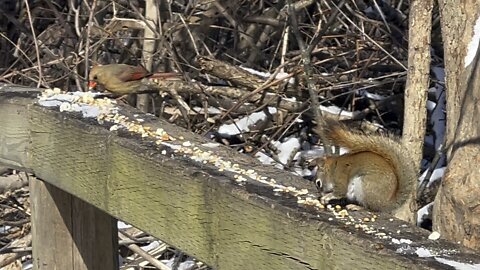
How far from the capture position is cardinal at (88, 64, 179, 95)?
15.3ft

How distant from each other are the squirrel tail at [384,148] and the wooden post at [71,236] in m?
0.68

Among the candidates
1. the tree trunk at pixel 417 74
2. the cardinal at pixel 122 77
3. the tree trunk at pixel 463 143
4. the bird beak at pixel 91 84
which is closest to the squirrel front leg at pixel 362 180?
the tree trunk at pixel 463 143

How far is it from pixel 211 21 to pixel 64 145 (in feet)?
11.4

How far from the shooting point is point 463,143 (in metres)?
2.32

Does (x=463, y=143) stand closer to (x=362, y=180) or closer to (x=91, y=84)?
(x=362, y=180)

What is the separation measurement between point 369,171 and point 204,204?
0.35 m

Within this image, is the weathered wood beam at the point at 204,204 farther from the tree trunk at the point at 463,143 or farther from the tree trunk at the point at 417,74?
the tree trunk at the point at 417,74

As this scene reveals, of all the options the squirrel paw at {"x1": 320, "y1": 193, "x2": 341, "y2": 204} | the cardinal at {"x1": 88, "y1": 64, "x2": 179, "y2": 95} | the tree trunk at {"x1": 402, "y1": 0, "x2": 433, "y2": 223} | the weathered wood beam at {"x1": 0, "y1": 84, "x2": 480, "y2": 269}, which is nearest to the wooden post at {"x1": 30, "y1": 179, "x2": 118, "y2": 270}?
the weathered wood beam at {"x1": 0, "y1": 84, "x2": 480, "y2": 269}

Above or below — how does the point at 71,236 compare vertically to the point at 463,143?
below

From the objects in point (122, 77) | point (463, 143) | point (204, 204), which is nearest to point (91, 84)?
point (122, 77)

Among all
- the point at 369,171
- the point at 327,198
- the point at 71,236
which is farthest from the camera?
the point at 71,236

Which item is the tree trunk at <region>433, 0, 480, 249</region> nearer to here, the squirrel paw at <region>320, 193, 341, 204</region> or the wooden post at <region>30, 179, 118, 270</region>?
the squirrel paw at <region>320, 193, 341, 204</region>

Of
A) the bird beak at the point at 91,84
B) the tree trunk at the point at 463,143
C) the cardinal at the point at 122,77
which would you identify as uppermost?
the tree trunk at the point at 463,143

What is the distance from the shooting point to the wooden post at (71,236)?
225 centimetres
